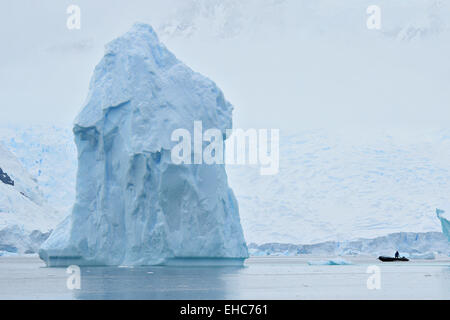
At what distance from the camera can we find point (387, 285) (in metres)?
22.7

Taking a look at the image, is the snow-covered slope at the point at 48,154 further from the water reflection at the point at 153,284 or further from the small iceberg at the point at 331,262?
the water reflection at the point at 153,284

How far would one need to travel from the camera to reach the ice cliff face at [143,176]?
89.0 feet

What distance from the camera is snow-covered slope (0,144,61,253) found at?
179 ft

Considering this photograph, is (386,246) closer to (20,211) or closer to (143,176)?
(143,176)

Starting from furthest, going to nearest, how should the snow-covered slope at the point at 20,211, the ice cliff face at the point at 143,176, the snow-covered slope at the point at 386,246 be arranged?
the snow-covered slope at the point at 20,211 → the snow-covered slope at the point at 386,246 → the ice cliff face at the point at 143,176

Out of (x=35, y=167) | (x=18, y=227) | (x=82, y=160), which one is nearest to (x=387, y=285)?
(x=82, y=160)

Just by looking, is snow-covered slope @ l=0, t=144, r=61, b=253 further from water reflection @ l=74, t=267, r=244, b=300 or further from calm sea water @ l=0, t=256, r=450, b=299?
calm sea water @ l=0, t=256, r=450, b=299

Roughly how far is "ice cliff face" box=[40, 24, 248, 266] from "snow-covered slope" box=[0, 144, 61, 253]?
25807 millimetres

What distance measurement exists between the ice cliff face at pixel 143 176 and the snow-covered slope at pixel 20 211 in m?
25.8

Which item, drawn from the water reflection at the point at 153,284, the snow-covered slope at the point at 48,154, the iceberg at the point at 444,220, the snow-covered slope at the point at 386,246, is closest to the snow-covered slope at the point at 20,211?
the snow-covered slope at the point at 48,154

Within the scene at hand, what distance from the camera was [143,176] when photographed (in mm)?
27344

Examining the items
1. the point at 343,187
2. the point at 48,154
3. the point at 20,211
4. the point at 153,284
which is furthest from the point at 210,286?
the point at 48,154

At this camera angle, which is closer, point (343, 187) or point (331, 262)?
point (331, 262)

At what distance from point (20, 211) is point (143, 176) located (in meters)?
35.1
